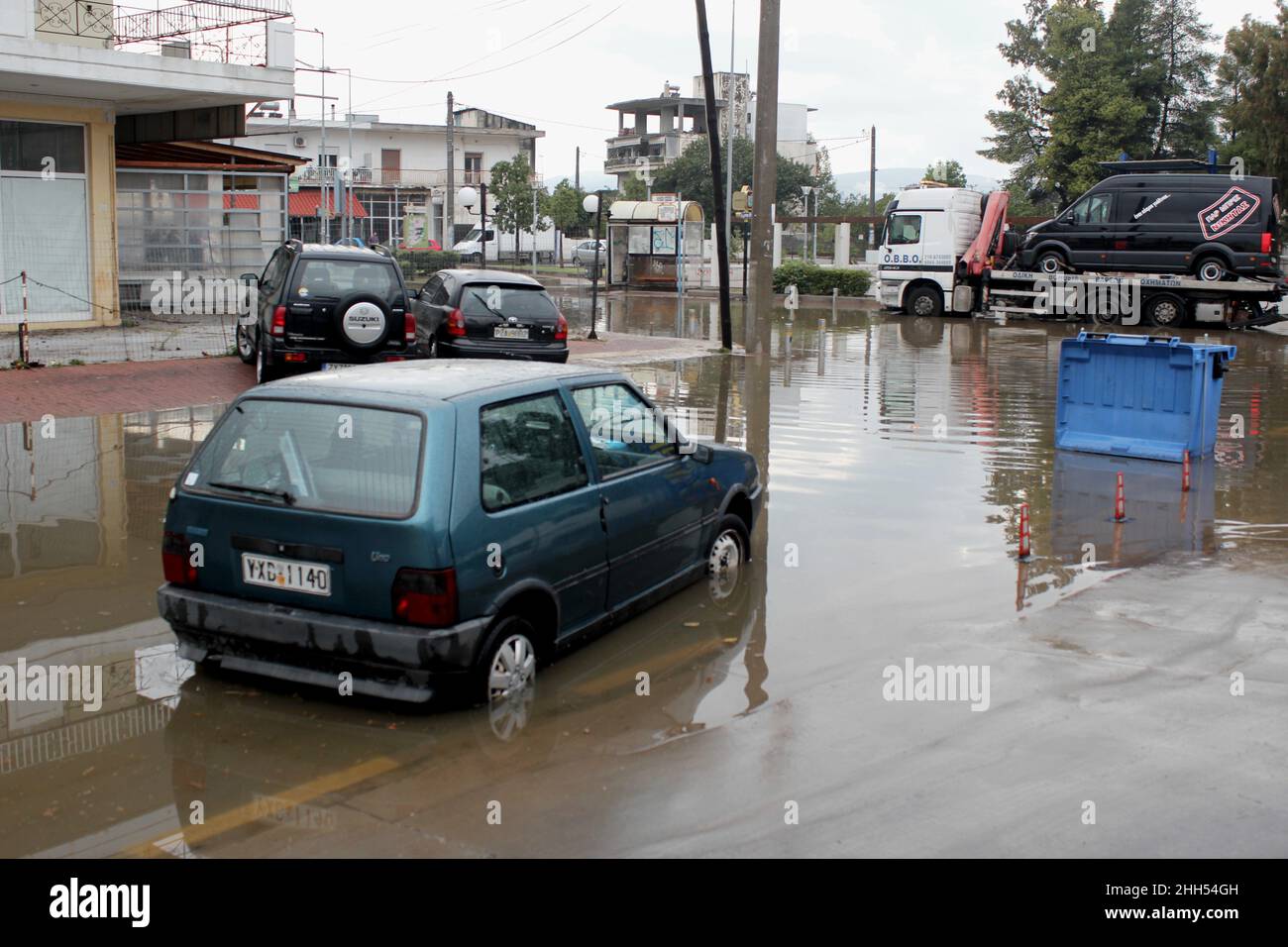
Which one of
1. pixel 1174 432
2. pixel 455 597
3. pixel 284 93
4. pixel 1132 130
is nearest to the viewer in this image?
pixel 455 597

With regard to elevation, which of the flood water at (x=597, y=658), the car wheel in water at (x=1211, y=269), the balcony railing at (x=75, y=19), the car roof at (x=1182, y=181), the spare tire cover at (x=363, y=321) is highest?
the balcony railing at (x=75, y=19)

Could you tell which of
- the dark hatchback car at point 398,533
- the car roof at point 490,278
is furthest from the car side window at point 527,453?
the car roof at point 490,278

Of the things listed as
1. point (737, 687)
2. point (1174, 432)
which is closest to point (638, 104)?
point (1174, 432)

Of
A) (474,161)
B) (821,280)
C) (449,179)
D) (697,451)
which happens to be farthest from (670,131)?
(697,451)

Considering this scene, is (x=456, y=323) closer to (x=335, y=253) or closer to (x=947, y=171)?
(x=335, y=253)

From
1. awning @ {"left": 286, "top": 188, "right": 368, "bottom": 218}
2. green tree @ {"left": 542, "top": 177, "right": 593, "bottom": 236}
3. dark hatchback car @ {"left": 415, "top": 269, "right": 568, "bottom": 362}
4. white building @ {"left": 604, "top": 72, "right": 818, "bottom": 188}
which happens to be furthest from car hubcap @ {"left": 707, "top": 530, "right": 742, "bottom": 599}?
white building @ {"left": 604, "top": 72, "right": 818, "bottom": 188}

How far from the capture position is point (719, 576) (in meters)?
8.13

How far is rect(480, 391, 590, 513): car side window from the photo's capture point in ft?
19.2

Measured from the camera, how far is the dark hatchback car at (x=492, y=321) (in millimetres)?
17141

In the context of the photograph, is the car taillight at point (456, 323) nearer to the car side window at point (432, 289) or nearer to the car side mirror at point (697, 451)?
the car side window at point (432, 289)

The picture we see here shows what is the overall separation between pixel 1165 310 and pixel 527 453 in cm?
2679

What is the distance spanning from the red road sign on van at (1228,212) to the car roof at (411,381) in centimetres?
2603

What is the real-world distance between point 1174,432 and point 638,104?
89735mm
